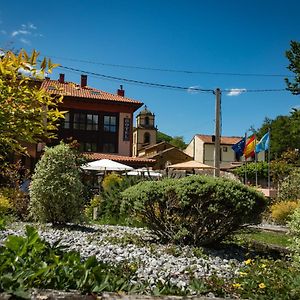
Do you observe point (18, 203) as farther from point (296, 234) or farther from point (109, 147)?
point (109, 147)

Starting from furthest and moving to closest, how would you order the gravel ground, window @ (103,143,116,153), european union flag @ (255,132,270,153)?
window @ (103,143,116,153) < european union flag @ (255,132,270,153) < the gravel ground

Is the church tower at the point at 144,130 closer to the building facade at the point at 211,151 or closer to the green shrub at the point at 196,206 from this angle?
the building facade at the point at 211,151

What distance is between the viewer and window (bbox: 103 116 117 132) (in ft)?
147

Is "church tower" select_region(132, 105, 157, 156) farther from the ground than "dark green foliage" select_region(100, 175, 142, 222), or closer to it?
farther from the ground

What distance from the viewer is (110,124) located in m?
45.0

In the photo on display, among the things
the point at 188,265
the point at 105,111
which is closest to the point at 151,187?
the point at 188,265

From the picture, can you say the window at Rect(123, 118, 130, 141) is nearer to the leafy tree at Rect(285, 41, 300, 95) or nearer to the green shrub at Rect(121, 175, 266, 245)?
the leafy tree at Rect(285, 41, 300, 95)

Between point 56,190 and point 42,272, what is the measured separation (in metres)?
7.12

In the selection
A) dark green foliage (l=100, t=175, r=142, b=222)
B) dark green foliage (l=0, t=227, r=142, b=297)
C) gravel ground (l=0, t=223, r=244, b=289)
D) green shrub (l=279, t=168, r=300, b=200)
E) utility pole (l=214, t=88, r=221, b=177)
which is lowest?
gravel ground (l=0, t=223, r=244, b=289)

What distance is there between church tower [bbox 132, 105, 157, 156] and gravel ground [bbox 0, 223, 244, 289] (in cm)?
6689

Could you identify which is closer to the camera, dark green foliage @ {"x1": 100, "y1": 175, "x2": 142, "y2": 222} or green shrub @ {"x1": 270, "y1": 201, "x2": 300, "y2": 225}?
dark green foliage @ {"x1": 100, "y1": 175, "x2": 142, "y2": 222}

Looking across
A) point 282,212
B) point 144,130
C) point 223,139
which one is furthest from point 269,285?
point 144,130

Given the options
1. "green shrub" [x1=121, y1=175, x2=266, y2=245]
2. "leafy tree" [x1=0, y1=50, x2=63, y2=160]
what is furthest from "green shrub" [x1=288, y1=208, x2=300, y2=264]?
"leafy tree" [x1=0, y1=50, x2=63, y2=160]

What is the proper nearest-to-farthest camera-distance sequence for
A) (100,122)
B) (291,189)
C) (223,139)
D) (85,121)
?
(291,189), (85,121), (100,122), (223,139)
